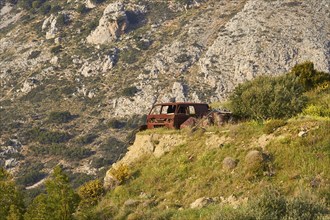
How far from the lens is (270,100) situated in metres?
29.5

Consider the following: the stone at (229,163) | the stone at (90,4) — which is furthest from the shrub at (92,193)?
the stone at (90,4)

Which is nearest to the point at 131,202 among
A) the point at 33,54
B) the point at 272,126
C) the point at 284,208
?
the point at 272,126

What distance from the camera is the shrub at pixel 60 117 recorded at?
91.1 metres

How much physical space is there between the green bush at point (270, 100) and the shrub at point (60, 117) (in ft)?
209

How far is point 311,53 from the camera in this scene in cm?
8850

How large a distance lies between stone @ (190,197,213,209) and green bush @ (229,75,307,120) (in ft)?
25.3

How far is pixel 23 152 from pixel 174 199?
67.7 metres

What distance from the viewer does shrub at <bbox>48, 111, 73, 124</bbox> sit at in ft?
299

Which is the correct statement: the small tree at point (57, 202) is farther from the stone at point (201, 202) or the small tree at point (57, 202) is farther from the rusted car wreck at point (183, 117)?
the rusted car wreck at point (183, 117)

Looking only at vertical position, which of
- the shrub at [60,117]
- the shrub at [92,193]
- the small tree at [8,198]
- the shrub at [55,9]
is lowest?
the shrub at [60,117]

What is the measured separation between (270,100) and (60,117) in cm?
6614

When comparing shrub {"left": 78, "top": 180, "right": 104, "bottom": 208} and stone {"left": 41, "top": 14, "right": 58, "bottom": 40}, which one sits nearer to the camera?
shrub {"left": 78, "top": 180, "right": 104, "bottom": 208}

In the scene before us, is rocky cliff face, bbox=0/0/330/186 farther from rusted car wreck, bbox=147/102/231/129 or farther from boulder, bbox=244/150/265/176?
boulder, bbox=244/150/265/176

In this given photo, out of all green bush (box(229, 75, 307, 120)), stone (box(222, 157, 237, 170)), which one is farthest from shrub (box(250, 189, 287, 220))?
green bush (box(229, 75, 307, 120))
